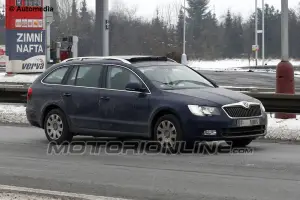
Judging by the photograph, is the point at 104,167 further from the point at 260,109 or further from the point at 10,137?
the point at 10,137

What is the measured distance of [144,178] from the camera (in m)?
8.12

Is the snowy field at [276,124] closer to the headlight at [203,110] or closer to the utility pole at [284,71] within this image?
the utility pole at [284,71]

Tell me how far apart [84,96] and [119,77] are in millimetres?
721

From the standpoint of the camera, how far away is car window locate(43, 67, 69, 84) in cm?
1179

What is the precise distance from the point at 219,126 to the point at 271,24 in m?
106

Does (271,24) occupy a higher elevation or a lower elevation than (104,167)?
higher

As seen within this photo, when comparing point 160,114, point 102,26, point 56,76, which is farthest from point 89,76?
point 102,26

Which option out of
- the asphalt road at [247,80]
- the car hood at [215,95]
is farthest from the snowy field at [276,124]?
the asphalt road at [247,80]

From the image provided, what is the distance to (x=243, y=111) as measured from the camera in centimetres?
997

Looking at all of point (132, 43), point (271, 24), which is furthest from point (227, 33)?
point (132, 43)

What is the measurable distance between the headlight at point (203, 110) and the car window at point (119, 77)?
1257 millimetres

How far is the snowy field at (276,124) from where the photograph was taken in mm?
12453

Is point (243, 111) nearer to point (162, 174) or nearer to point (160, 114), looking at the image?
point (160, 114)

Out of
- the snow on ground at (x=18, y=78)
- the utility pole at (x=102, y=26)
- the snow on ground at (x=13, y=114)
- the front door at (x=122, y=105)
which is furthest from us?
the snow on ground at (x=18, y=78)
